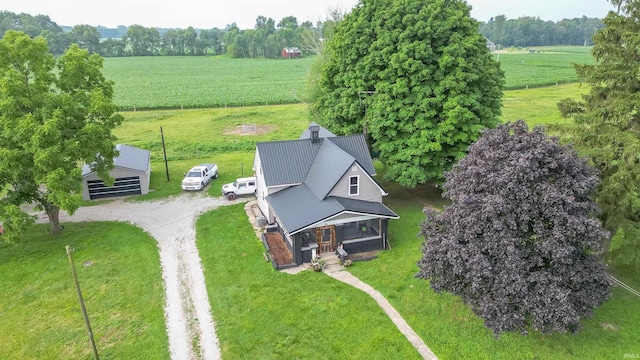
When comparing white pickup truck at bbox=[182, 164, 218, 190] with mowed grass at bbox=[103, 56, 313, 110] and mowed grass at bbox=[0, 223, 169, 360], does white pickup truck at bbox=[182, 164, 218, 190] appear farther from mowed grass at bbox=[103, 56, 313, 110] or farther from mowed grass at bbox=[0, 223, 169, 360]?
mowed grass at bbox=[103, 56, 313, 110]

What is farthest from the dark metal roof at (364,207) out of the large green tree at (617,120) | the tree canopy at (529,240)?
the large green tree at (617,120)

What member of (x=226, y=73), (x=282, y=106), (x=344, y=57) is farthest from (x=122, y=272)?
(x=226, y=73)

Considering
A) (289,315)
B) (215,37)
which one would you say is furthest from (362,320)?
(215,37)

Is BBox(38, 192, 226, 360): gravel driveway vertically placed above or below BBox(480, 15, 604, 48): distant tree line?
below

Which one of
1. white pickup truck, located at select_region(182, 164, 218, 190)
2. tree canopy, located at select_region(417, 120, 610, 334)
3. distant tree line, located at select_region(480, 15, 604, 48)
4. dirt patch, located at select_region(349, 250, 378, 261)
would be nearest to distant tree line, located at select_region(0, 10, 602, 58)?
distant tree line, located at select_region(480, 15, 604, 48)

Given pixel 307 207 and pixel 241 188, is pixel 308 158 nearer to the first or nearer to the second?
pixel 307 207

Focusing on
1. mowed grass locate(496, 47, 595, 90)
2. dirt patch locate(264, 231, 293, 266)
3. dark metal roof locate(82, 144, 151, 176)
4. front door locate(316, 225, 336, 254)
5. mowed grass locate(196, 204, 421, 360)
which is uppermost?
mowed grass locate(496, 47, 595, 90)

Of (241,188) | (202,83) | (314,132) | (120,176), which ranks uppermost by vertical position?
(202,83)
